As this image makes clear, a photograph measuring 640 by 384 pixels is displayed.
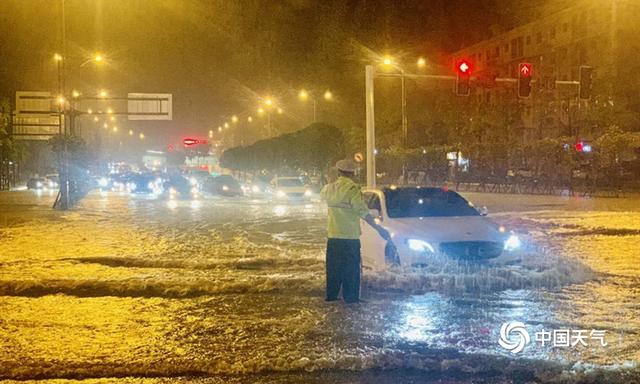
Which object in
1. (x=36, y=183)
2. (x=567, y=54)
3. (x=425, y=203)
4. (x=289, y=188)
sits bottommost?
(x=425, y=203)

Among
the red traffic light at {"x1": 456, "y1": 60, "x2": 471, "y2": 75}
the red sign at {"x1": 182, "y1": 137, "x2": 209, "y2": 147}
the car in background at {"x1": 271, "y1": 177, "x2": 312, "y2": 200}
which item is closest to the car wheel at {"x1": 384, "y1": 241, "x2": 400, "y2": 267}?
the red traffic light at {"x1": 456, "y1": 60, "x2": 471, "y2": 75}

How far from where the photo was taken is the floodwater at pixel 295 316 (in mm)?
5812

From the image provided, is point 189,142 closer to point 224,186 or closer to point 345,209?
point 224,186

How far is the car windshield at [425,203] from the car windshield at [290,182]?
2881 centimetres

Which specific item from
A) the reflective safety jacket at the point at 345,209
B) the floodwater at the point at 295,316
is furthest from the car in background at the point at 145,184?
the reflective safety jacket at the point at 345,209

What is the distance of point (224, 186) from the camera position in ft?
152

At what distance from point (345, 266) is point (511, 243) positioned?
304cm

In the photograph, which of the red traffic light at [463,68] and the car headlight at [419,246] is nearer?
the car headlight at [419,246]

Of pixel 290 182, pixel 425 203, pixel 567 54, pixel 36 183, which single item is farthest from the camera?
pixel 567 54

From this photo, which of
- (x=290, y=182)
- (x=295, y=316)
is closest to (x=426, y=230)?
(x=295, y=316)

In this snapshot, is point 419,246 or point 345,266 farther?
point 419,246

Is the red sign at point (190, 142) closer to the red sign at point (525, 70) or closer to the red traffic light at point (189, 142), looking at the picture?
the red traffic light at point (189, 142)

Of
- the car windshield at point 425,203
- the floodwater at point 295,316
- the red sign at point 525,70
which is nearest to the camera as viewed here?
the floodwater at point 295,316

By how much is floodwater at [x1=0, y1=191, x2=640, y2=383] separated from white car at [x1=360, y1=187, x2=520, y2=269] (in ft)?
0.71
